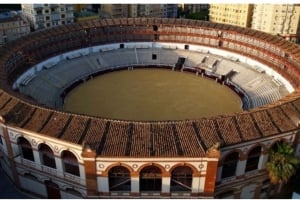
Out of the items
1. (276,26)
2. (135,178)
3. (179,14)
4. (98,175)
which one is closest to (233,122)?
(135,178)

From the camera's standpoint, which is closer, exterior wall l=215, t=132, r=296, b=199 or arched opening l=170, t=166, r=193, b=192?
arched opening l=170, t=166, r=193, b=192

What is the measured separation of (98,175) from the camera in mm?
36219

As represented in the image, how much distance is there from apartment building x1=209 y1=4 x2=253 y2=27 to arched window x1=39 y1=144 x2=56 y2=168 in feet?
301

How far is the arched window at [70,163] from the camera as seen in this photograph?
37641 mm

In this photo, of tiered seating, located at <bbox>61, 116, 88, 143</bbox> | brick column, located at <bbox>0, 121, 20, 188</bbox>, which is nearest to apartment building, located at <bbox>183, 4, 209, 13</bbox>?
tiered seating, located at <bbox>61, 116, 88, 143</bbox>

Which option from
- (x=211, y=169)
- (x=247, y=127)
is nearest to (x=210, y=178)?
(x=211, y=169)

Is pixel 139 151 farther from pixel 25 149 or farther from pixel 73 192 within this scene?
pixel 25 149

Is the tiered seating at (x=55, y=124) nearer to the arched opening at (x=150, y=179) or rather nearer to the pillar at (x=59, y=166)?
the pillar at (x=59, y=166)

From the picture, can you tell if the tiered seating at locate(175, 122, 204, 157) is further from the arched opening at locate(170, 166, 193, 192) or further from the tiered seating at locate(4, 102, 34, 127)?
the tiered seating at locate(4, 102, 34, 127)

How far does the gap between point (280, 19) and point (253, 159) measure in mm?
76782

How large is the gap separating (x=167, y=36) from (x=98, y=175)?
55.5m

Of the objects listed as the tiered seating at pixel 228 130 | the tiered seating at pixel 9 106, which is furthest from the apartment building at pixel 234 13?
the tiered seating at pixel 9 106

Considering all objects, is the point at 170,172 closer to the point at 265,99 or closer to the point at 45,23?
the point at 265,99

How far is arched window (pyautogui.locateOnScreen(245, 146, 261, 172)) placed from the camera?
1549 inches
